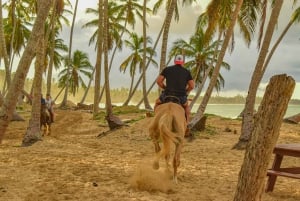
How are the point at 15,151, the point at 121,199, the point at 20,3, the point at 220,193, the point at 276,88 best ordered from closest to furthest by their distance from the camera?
1. the point at 276,88
2. the point at 121,199
3. the point at 220,193
4. the point at 15,151
5. the point at 20,3

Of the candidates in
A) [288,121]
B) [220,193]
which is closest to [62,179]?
[220,193]

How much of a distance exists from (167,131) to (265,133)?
3.52 meters

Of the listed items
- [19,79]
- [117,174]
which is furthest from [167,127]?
[19,79]

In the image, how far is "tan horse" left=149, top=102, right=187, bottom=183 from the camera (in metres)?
7.28

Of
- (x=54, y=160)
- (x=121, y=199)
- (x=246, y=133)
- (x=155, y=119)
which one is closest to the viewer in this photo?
(x=121, y=199)

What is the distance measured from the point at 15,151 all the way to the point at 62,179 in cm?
415

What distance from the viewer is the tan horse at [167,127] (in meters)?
7.28

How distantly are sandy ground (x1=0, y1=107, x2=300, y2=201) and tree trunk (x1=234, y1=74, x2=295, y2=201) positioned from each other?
2.73 m

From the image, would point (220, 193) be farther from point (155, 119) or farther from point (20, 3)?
point (20, 3)

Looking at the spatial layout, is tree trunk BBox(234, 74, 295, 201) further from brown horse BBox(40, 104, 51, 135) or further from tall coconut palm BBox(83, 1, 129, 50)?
tall coconut palm BBox(83, 1, 129, 50)

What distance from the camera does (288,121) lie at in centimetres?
2130

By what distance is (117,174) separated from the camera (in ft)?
26.8

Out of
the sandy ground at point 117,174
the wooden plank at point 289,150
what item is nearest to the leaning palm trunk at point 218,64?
the sandy ground at point 117,174

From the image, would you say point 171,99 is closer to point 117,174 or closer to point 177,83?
point 177,83
